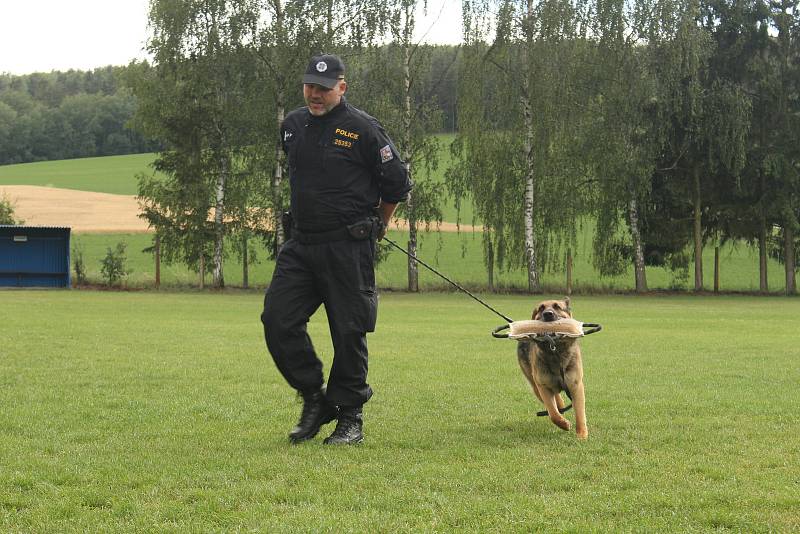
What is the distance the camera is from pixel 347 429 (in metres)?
6.08

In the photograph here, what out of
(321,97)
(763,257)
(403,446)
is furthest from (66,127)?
(403,446)

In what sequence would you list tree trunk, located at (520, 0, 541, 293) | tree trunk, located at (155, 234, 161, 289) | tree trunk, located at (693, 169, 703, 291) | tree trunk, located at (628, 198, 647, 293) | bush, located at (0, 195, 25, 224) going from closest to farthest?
1. tree trunk, located at (155, 234, 161, 289)
2. tree trunk, located at (520, 0, 541, 293)
3. tree trunk, located at (628, 198, 647, 293)
4. tree trunk, located at (693, 169, 703, 291)
5. bush, located at (0, 195, 25, 224)

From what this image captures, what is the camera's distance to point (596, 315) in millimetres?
21766

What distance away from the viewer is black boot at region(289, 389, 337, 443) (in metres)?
6.14

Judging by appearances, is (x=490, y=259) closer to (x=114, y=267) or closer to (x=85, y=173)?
(x=114, y=267)

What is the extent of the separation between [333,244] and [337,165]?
0.52m

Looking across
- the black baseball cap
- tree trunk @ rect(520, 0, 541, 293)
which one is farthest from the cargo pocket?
tree trunk @ rect(520, 0, 541, 293)

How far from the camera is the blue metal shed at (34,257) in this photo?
104ft

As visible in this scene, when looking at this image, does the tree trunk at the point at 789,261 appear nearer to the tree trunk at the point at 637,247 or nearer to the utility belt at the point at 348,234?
the tree trunk at the point at 637,247

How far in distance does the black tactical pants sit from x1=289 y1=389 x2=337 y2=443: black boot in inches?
2.4

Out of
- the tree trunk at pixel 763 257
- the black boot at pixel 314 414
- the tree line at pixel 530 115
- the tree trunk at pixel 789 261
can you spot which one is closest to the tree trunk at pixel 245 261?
the tree line at pixel 530 115

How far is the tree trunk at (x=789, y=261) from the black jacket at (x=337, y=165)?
3203 centimetres

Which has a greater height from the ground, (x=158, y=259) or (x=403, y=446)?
(x=158, y=259)

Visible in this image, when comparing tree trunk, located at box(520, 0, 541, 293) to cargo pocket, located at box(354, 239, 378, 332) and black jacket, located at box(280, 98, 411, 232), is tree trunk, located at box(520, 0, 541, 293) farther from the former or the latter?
black jacket, located at box(280, 98, 411, 232)
